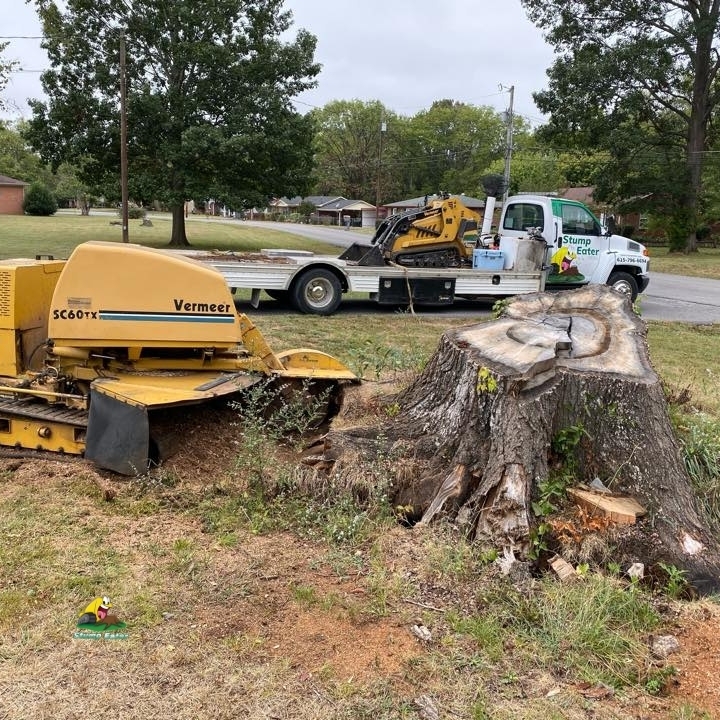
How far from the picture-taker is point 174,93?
77.7ft

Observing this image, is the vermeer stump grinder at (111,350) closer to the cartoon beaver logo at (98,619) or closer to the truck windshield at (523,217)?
the cartoon beaver logo at (98,619)

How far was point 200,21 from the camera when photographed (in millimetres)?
23312

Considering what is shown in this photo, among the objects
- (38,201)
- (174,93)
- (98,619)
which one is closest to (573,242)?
(98,619)

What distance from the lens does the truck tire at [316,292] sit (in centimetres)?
1172

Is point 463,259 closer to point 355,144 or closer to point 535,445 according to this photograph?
point 535,445

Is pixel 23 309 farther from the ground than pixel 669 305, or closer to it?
farther from the ground

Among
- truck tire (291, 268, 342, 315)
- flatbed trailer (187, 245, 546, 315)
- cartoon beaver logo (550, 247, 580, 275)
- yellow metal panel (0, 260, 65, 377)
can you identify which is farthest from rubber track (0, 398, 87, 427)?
cartoon beaver logo (550, 247, 580, 275)

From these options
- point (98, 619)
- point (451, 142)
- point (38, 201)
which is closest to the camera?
point (98, 619)

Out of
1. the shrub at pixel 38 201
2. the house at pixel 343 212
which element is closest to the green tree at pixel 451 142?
the house at pixel 343 212

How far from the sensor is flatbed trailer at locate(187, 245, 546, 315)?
11328 mm

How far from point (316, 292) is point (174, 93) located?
15.4 m

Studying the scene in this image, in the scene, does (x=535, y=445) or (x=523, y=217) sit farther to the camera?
(x=523, y=217)

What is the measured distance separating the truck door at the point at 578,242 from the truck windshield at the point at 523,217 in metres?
0.31

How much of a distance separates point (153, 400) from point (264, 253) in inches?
350
